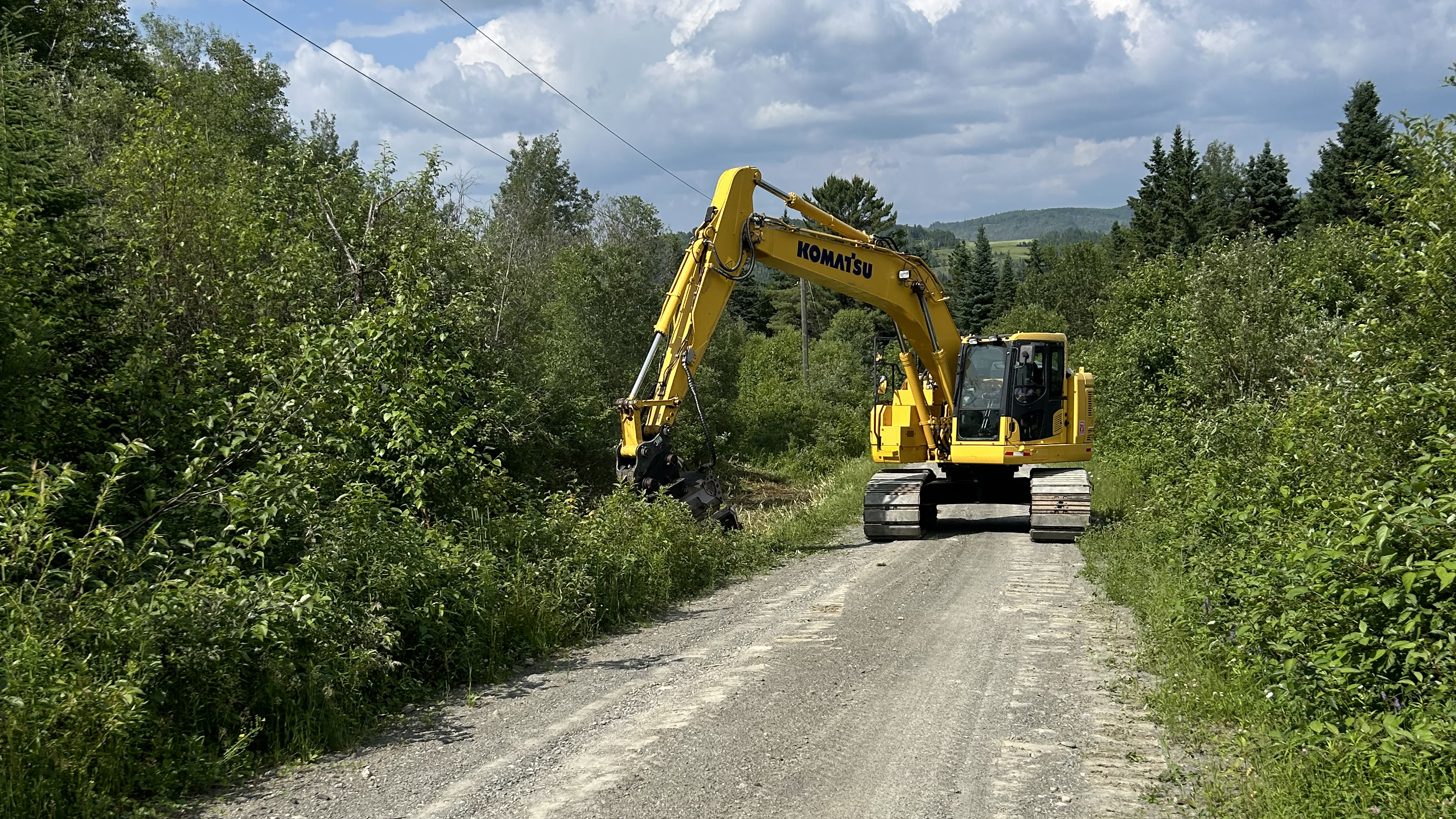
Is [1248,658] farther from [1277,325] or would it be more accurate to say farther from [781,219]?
[1277,325]

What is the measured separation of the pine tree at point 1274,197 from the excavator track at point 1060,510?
44.4 meters

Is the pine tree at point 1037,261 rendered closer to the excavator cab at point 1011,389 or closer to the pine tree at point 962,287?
the pine tree at point 962,287

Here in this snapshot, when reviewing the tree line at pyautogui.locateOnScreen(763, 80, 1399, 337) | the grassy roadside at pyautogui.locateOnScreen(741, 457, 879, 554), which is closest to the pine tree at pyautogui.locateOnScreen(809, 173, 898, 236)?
the tree line at pyautogui.locateOnScreen(763, 80, 1399, 337)

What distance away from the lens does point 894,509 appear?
1562 cm

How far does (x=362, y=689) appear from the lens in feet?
22.5

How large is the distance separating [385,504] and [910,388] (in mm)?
10416

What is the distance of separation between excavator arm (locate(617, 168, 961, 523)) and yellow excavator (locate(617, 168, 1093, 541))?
0.02 m

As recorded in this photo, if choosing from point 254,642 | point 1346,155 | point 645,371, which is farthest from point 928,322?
point 1346,155

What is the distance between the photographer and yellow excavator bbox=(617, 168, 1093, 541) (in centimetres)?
1318

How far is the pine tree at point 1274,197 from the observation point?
53.0m

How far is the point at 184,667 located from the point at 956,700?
15.6ft

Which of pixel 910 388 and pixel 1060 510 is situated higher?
pixel 910 388

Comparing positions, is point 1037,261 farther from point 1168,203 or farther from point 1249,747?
point 1249,747

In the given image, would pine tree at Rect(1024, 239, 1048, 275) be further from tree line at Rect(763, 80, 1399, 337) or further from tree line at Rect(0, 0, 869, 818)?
tree line at Rect(0, 0, 869, 818)
